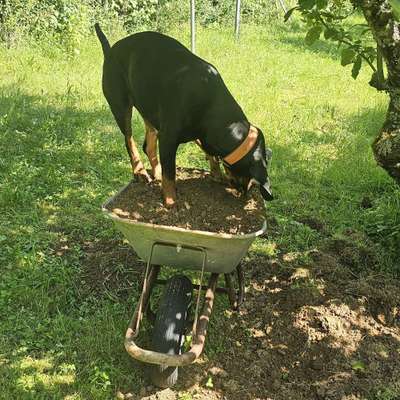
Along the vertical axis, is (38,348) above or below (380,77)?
below

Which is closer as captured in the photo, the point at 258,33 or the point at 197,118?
the point at 197,118

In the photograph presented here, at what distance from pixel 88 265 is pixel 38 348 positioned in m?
0.89

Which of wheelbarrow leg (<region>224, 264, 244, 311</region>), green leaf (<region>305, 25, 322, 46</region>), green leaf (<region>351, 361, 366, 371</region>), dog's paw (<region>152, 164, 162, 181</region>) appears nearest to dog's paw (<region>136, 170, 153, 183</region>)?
dog's paw (<region>152, 164, 162, 181</region>)

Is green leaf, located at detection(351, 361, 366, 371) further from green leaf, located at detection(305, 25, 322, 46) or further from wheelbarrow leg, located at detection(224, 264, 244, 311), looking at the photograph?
green leaf, located at detection(305, 25, 322, 46)

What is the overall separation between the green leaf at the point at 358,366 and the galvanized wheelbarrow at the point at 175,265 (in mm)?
927

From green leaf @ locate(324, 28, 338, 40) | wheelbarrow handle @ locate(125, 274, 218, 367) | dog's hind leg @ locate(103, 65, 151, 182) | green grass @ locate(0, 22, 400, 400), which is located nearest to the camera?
wheelbarrow handle @ locate(125, 274, 218, 367)

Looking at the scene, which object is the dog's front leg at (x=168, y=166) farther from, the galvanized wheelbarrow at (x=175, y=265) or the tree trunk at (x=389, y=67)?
the tree trunk at (x=389, y=67)

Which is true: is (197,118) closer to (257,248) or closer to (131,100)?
(131,100)

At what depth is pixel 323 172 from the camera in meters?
5.70

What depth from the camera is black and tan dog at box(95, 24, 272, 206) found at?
125 inches

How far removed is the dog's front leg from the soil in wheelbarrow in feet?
0.24

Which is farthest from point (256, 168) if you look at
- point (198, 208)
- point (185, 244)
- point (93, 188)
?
point (93, 188)

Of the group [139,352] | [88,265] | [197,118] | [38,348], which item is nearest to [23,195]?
[88,265]

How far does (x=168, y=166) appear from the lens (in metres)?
3.30
